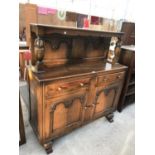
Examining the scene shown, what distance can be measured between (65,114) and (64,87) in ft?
1.13

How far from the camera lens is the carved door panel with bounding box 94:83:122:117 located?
65.5 inches

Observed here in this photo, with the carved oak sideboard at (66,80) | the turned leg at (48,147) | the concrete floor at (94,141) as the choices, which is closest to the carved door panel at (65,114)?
the carved oak sideboard at (66,80)

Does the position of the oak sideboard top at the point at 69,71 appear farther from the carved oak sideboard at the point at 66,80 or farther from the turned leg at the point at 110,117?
the turned leg at the point at 110,117

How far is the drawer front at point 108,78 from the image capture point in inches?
60.8

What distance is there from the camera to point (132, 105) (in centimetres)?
255

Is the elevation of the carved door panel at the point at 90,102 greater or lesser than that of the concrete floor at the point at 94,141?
greater

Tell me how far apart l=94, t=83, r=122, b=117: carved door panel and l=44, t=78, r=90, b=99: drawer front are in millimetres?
295

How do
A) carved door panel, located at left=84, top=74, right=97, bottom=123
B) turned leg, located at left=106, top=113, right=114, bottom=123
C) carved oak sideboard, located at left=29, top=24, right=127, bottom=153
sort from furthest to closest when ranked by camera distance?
turned leg, located at left=106, top=113, right=114, bottom=123, carved door panel, located at left=84, top=74, right=97, bottom=123, carved oak sideboard, located at left=29, top=24, right=127, bottom=153

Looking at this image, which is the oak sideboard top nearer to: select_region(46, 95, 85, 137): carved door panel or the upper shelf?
select_region(46, 95, 85, 137): carved door panel

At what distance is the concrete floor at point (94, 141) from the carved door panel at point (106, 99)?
259 millimetres

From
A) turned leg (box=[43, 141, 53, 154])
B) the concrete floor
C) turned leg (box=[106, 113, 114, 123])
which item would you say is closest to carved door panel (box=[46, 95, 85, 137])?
turned leg (box=[43, 141, 53, 154])

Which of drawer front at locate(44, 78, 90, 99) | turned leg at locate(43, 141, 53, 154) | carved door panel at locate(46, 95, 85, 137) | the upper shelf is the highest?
the upper shelf

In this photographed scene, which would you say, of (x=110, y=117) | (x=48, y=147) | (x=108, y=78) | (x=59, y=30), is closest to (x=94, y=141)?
(x=110, y=117)

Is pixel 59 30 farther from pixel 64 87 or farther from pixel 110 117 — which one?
pixel 110 117
